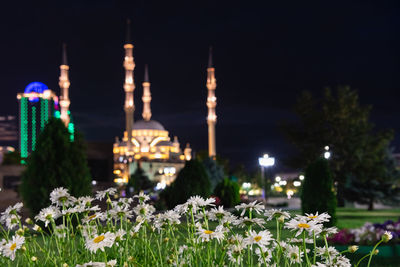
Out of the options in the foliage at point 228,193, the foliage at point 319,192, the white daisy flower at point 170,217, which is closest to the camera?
the white daisy flower at point 170,217

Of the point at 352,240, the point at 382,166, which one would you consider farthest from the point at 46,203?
the point at 382,166

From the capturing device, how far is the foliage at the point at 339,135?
28828 mm

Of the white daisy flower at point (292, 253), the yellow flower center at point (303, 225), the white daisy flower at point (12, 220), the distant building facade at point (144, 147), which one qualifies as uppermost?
the distant building facade at point (144, 147)

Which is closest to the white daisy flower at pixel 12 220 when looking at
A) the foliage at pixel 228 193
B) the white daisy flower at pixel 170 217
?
the white daisy flower at pixel 170 217

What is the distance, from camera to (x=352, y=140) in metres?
29.4

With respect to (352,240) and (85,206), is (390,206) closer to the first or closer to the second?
(352,240)

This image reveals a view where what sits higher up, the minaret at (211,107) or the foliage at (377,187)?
the minaret at (211,107)

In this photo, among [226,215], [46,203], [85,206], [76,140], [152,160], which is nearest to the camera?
[226,215]

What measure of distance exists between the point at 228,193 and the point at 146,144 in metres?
70.3

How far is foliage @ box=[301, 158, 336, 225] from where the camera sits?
1239 cm

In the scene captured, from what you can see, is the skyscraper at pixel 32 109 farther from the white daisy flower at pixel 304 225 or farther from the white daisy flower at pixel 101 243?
the white daisy flower at pixel 304 225

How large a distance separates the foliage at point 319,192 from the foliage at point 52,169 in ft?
17.9

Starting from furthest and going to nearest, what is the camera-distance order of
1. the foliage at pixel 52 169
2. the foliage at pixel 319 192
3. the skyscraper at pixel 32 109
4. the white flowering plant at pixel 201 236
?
1. the skyscraper at pixel 32 109
2. the foliage at pixel 319 192
3. the foliage at pixel 52 169
4. the white flowering plant at pixel 201 236

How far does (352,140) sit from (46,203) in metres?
21.9
